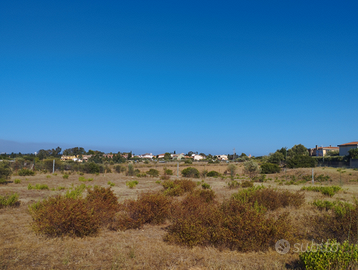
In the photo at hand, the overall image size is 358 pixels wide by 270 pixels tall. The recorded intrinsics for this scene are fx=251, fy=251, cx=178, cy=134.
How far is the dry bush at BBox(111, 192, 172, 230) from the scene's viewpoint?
7.29 m

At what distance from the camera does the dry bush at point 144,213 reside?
7.29 metres

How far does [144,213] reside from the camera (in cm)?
775

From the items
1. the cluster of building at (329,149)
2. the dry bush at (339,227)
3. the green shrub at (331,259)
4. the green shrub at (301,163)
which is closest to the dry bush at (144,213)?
the dry bush at (339,227)

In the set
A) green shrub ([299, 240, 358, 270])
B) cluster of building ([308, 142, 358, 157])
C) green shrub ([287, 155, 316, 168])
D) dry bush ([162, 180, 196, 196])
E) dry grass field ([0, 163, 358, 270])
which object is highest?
cluster of building ([308, 142, 358, 157])

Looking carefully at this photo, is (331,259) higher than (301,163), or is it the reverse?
(301,163)

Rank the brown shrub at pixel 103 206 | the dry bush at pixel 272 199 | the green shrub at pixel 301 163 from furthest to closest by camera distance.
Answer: the green shrub at pixel 301 163 < the dry bush at pixel 272 199 < the brown shrub at pixel 103 206

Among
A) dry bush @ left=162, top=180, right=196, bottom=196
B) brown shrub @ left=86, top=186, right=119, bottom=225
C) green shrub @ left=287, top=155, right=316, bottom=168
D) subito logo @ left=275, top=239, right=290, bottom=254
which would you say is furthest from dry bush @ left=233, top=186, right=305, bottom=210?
green shrub @ left=287, top=155, right=316, bottom=168

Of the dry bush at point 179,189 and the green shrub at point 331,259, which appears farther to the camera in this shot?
the dry bush at point 179,189

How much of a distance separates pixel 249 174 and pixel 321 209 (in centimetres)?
2605

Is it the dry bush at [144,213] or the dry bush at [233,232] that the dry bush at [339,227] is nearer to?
the dry bush at [233,232]

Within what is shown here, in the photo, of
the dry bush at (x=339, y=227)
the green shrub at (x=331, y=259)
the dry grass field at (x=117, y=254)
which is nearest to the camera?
the green shrub at (x=331, y=259)

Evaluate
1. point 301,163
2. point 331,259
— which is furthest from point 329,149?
point 331,259

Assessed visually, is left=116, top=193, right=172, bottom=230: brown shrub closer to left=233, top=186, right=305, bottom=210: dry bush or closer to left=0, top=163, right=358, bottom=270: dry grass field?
left=0, top=163, right=358, bottom=270: dry grass field

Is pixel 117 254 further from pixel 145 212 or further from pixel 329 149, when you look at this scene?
pixel 329 149
